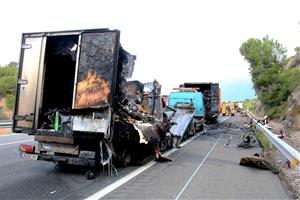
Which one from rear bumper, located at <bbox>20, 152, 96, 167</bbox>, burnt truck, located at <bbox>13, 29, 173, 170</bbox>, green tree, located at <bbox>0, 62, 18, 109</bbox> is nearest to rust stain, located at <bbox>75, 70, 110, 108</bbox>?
burnt truck, located at <bbox>13, 29, 173, 170</bbox>

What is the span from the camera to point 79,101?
27.0ft

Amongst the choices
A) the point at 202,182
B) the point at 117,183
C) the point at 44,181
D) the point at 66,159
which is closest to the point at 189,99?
the point at 202,182

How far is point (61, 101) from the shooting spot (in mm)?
10648

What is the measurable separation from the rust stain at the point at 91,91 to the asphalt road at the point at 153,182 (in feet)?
5.30

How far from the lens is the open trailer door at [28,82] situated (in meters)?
8.84

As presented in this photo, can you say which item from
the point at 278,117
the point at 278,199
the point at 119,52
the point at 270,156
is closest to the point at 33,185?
the point at 119,52

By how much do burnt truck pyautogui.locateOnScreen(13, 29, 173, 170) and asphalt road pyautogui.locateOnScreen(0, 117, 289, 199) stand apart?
470 mm

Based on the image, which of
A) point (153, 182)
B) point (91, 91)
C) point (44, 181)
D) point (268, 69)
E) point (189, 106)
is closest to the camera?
point (44, 181)

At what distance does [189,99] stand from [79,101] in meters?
15.7

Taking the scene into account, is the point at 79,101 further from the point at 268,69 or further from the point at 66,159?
the point at 268,69

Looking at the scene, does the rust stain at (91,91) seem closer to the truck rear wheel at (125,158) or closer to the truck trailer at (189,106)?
the truck rear wheel at (125,158)

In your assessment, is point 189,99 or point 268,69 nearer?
point 189,99

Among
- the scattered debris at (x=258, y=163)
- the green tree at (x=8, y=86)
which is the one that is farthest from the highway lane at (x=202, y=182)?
the green tree at (x=8, y=86)

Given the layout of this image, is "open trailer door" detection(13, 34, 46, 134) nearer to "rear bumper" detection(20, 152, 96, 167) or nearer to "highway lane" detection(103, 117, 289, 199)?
"rear bumper" detection(20, 152, 96, 167)
